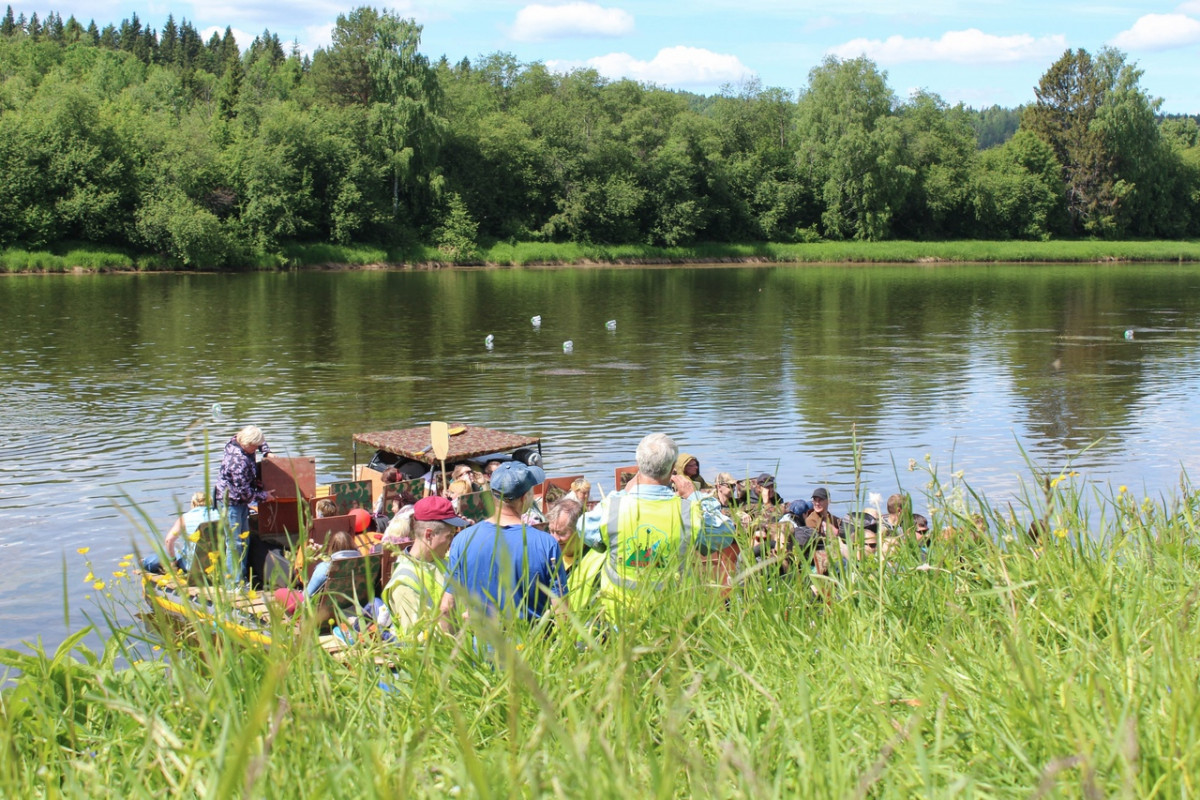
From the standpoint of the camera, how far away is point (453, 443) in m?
13.7

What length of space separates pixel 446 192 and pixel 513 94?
75.5ft

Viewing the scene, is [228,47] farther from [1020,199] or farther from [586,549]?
[586,549]

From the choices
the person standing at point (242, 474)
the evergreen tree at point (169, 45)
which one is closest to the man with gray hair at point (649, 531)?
the person standing at point (242, 474)

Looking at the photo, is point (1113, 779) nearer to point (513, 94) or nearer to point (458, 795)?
point (458, 795)

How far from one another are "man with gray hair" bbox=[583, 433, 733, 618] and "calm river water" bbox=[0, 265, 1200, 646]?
1.50m

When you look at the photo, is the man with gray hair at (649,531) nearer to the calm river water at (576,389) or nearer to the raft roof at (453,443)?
the calm river water at (576,389)

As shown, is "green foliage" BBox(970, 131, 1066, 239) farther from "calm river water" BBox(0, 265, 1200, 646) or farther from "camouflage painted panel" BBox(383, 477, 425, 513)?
"camouflage painted panel" BBox(383, 477, 425, 513)

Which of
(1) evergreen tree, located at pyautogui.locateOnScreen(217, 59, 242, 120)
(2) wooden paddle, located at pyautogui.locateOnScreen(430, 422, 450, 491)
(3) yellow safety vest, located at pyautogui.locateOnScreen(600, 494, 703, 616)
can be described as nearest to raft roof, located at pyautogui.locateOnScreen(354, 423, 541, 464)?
(2) wooden paddle, located at pyautogui.locateOnScreen(430, 422, 450, 491)

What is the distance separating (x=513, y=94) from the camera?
321 feet

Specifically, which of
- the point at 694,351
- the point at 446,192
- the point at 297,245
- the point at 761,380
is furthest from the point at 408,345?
the point at 446,192

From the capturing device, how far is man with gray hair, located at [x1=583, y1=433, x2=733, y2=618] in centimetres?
441

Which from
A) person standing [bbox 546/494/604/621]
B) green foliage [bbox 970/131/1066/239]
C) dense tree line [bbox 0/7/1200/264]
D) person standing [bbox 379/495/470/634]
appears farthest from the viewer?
green foliage [bbox 970/131/1066/239]

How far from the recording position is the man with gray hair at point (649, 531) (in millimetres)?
4414

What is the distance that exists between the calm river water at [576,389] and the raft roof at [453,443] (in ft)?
4.46
